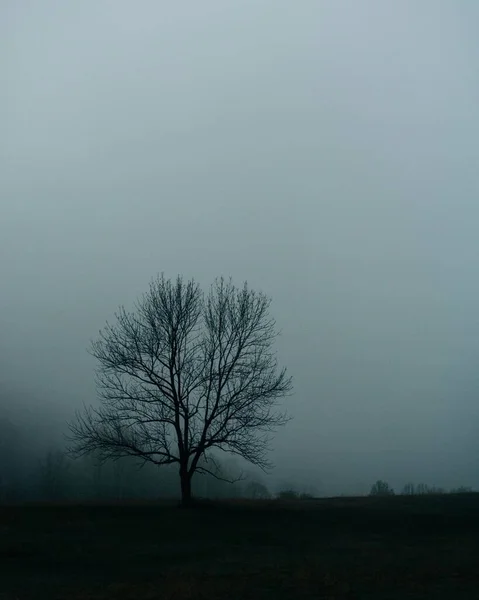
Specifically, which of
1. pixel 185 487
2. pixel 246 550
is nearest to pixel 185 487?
pixel 185 487

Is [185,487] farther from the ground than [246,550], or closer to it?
farther from the ground

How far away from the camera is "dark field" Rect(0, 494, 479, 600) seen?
16203mm

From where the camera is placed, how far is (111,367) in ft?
109

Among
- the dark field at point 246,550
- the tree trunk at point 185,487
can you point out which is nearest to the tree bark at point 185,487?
the tree trunk at point 185,487

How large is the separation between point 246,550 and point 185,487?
10145mm

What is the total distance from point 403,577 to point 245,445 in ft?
51.4

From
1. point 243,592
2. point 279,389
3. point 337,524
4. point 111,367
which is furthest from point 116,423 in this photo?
point 243,592

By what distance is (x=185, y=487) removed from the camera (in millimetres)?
31844

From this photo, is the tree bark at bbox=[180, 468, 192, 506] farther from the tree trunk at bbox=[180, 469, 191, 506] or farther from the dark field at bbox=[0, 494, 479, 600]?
the dark field at bbox=[0, 494, 479, 600]

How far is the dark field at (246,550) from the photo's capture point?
1620cm

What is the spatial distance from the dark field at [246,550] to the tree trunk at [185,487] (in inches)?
41.7

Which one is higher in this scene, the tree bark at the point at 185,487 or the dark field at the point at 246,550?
the tree bark at the point at 185,487

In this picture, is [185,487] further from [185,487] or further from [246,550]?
[246,550]

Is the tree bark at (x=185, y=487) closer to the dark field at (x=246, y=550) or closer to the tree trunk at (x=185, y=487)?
the tree trunk at (x=185, y=487)
